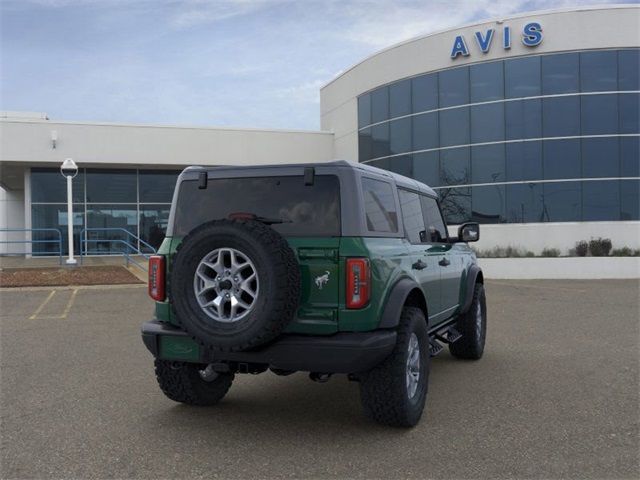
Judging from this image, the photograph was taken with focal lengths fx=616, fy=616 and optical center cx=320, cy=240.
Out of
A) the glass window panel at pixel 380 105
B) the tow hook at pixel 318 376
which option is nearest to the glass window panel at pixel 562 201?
the glass window panel at pixel 380 105

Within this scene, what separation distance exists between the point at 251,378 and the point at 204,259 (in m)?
2.53

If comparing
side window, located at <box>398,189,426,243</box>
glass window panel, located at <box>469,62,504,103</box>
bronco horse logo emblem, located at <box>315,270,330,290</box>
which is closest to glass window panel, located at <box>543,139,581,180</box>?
glass window panel, located at <box>469,62,504,103</box>

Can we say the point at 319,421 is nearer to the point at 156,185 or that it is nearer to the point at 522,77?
the point at 522,77

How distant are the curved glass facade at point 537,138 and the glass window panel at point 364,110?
10.4ft

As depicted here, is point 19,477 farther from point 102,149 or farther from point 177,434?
point 102,149

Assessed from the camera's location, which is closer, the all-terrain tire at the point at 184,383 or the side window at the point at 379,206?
the side window at the point at 379,206

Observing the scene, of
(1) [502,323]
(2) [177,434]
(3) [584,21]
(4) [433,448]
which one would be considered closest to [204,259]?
(2) [177,434]

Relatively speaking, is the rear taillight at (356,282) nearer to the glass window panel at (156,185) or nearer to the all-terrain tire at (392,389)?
the all-terrain tire at (392,389)

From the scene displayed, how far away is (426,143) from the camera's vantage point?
78.0 ft

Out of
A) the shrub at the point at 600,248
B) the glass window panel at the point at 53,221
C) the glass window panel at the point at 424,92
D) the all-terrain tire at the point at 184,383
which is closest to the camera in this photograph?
the all-terrain tire at the point at 184,383

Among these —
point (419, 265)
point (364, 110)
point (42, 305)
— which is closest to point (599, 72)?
point (364, 110)

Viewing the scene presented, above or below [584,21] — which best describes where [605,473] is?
below

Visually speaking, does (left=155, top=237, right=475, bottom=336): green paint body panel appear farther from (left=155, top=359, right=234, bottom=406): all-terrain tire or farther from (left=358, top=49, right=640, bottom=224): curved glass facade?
(left=358, top=49, right=640, bottom=224): curved glass facade

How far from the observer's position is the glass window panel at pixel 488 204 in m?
22.0
